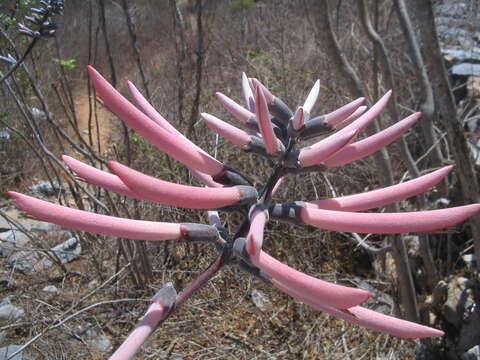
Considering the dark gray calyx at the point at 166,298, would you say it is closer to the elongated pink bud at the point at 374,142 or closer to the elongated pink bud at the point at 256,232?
the elongated pink bud at the point at 256,232

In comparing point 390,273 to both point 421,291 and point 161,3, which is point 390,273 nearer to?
point 421,291

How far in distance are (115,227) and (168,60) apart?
645cm

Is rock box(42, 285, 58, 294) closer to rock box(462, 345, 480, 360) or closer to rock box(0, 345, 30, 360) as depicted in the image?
rock box(0, 345, 30, 360)

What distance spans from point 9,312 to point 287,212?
2606 millimetres

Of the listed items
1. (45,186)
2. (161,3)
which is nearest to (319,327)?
(45,186)

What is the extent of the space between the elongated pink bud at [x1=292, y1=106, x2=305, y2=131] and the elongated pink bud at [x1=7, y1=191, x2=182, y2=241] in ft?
1.34

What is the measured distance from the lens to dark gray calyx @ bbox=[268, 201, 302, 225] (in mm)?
884

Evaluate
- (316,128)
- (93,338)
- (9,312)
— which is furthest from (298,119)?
(9,312)

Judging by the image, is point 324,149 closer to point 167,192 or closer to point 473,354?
point 167,192

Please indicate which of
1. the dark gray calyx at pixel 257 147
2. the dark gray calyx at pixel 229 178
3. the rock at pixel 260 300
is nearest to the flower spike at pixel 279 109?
the dark gray calyx at pixel 257 147

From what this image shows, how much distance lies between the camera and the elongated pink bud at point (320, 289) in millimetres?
609

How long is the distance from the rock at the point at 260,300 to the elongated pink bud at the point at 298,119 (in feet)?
7.93

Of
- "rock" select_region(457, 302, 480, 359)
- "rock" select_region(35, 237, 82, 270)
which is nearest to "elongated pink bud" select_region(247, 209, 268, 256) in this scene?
"rock" select_region(457, 302, 480, 359)

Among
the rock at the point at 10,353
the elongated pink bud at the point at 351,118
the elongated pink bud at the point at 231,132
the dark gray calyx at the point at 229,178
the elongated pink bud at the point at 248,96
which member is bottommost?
the rock at the point at 10,353
